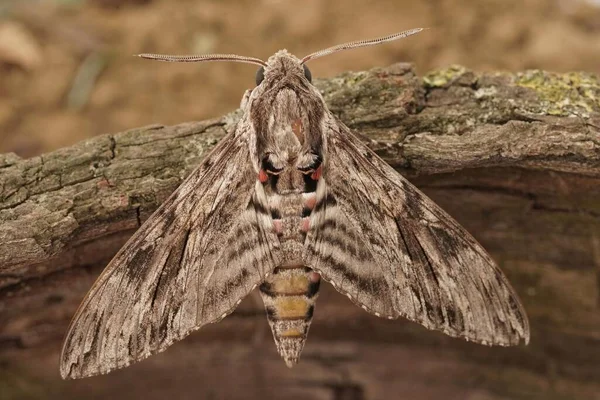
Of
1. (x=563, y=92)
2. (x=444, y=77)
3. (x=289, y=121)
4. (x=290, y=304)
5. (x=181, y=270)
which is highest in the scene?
(x=444, y=77)

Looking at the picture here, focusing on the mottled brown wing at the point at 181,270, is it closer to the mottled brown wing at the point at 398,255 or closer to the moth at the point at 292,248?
the moth at the point at 292,248

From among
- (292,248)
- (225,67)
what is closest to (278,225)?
(292,248)

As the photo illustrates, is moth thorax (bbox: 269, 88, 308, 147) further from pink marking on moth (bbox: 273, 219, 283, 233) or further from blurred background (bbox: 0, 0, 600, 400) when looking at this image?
blurred background (bbox: 0, 0, 600, 400)

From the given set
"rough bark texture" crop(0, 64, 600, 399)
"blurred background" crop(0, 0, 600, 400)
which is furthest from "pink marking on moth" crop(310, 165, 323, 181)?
"blurred background" crop(0, 0, 600, 400)

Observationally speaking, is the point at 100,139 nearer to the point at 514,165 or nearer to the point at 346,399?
the point at 514,165

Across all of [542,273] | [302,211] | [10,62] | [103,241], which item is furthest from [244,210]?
[10,62]

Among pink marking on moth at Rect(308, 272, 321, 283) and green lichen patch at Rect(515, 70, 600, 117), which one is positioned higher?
green lichen patch at Rect(515, 70, 600, 117)

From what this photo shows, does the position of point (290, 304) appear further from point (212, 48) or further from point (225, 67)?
point (212, 48)
